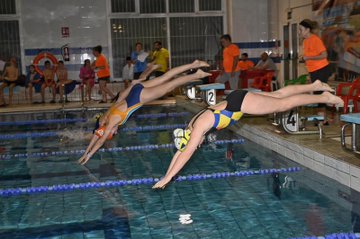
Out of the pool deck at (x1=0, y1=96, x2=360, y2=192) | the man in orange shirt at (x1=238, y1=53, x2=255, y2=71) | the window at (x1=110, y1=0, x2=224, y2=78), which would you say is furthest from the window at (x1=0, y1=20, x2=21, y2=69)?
the pool deck at (x1=0, y1=96, x2=360, y2=192)

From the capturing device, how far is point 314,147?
5680mm

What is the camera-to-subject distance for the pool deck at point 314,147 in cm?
489

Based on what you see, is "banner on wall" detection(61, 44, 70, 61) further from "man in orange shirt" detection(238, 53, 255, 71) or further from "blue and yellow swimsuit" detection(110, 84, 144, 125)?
"blue and yellow swimsuit" detection(110, 84, 144, 125)

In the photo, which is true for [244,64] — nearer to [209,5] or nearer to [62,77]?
[209,5]

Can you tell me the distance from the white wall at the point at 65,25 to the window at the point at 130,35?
1.10 feet

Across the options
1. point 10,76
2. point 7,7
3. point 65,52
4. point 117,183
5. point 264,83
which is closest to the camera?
point 117,183

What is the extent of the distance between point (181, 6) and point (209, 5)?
0.89 meters

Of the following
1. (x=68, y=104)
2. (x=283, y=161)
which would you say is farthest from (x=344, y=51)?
(x=68, y=104)

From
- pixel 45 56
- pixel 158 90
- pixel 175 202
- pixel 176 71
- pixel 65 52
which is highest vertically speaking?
pixel 65 52

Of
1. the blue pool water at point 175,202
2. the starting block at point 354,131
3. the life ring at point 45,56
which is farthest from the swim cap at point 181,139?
the life ring at point 45,56

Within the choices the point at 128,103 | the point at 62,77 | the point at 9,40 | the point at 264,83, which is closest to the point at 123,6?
the point at 62,77

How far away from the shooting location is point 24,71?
14938 millimetres

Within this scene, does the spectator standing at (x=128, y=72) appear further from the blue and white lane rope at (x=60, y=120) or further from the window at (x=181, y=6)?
Result: the blue and white lane rope at (x=60, y=120)

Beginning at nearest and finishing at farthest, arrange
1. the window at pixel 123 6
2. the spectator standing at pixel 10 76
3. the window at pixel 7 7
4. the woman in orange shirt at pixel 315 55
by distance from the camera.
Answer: the woman in orange shirt at pixel 315 55, the spectator standing at pixel 10 76, the window at pixel 7 7, the window at pixel 123 6
